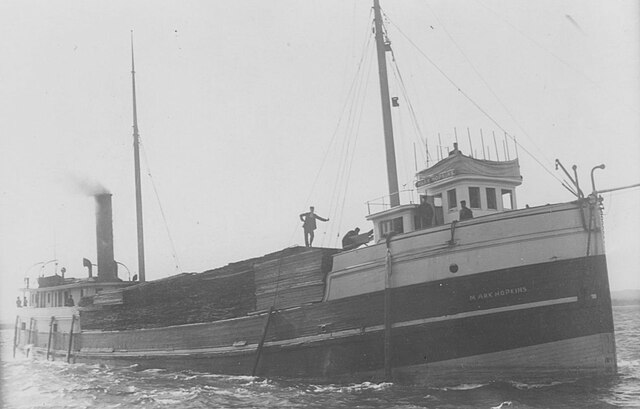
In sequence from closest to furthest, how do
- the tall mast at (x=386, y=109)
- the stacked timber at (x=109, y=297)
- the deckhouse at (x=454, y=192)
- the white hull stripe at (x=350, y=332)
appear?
the white hull stripe at (x=350, y=332), the deckhouse at (x=454, y=192), the tall mast at (x=386, y=109), the stacked timber at (x=109, y=297)

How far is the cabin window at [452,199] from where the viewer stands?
50.0ft

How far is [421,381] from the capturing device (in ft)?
43.5

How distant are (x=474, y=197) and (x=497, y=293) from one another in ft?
10.6

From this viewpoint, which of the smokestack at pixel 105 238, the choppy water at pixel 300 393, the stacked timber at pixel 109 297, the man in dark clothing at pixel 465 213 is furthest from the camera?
the smokestack at pixel 105 238

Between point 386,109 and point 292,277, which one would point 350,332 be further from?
point 386,109

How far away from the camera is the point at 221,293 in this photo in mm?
17344

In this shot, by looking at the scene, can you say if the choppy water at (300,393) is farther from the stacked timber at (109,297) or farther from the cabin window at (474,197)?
the cabin window at (474,197)

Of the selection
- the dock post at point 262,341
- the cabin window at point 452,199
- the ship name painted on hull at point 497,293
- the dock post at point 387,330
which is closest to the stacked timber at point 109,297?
the dock post at point 262,341

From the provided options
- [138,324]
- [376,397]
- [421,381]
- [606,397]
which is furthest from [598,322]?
[138,324]

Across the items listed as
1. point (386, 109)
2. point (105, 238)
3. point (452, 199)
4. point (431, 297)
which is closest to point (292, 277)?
point (431, 297)

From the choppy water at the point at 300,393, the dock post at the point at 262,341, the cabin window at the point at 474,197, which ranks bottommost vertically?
the choppy water at the point at 300,393

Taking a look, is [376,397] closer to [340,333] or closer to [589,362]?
[340,333]

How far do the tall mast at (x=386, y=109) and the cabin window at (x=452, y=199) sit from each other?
4.64ft

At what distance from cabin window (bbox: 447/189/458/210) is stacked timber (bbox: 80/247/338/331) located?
328 cm
